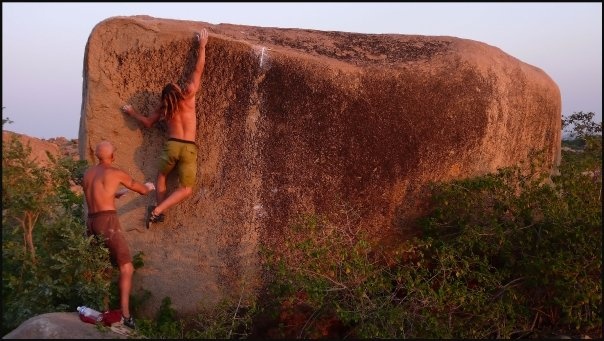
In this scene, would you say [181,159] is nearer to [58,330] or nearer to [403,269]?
[58,330]

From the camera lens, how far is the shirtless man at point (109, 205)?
478cm

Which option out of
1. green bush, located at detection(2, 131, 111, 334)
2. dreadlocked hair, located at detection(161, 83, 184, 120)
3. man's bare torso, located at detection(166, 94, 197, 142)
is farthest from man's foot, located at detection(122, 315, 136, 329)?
dreadlocked hair, located at detection(161, 83, 184, 120)

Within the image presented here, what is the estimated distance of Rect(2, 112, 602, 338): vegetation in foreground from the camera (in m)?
4.60

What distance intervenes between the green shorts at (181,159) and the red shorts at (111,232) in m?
0.55

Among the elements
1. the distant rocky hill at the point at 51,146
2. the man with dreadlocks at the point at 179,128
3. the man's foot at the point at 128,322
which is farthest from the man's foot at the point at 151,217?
the distant rocky hill at the point at 51,146

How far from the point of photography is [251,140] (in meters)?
5.10

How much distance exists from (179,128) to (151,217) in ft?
2.48

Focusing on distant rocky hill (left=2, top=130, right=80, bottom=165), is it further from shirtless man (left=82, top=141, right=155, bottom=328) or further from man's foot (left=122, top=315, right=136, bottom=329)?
man's foot (left=122, top=315, right=136, bottom=329)

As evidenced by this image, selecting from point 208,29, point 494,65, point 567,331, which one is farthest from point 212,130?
point 567,331

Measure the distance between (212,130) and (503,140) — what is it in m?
2.58

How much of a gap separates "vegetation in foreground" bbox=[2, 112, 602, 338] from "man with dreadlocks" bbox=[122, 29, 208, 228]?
70cm

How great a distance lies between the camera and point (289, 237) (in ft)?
16.7

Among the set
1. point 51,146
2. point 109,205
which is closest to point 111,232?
point 109,205

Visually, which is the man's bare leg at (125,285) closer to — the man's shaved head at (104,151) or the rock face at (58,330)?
the rock face at (58,330)
